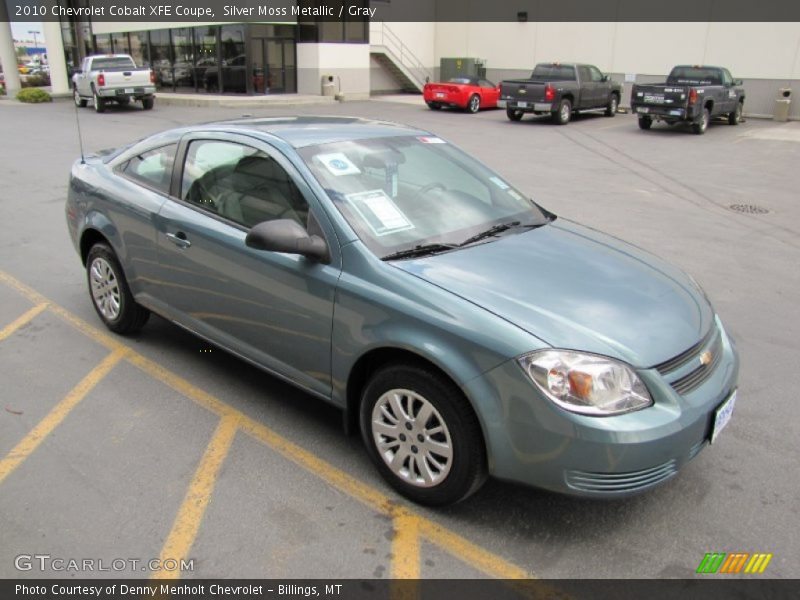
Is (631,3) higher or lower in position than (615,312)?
higher

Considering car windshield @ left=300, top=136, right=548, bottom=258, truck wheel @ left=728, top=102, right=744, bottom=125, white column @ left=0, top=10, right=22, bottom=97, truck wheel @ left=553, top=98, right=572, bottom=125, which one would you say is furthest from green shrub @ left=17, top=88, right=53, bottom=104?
car windshield @ left=300, top=136, right=548, bottom=258

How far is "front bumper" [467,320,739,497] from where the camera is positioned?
8.26ft

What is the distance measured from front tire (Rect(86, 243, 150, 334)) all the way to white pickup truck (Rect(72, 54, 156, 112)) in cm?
2104

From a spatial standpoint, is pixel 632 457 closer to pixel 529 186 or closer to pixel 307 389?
pixel 307 389

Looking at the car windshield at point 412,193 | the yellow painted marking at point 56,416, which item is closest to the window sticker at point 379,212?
the car windshield at point 412,193

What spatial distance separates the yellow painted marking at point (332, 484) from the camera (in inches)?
105

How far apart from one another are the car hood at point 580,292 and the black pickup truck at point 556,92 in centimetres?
1758

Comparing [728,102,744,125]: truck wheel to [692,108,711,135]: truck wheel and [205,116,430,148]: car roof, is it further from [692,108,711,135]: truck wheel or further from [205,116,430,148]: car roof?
[205,116,430,148]: car roof

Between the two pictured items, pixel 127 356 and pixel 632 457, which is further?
pixel 127 356

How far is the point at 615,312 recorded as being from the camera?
288 centimetres

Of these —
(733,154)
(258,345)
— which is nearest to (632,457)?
(258,345)

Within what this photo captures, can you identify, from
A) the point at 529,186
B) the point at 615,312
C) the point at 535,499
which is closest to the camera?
the point at 615,312

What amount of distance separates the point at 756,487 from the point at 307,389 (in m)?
2.26
